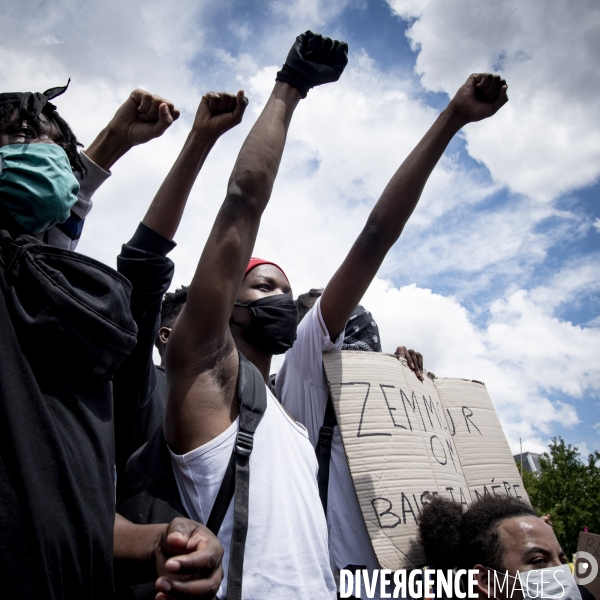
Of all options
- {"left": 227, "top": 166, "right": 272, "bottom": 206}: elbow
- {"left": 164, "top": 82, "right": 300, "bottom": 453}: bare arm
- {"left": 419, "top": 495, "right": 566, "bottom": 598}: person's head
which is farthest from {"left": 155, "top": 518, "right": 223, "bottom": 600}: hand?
{"left": 419, "top": 495, "right": 566, "bottom": 598}: person's head

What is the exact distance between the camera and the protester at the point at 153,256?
2.10m

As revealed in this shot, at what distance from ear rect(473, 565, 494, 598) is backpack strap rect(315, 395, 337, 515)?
95cm

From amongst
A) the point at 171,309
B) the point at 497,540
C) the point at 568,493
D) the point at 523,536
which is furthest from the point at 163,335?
the point at 568,493

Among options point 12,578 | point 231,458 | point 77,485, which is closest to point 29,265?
point 77,485


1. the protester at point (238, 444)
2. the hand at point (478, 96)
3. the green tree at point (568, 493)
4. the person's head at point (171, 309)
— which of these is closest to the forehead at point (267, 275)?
the protester at point (238, 444)

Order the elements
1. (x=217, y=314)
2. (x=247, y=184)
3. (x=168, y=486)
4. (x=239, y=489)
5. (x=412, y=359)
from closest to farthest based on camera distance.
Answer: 1. (x=239, y=489)
2. (x=168, y=486)
3. (x=217, y=314)
4. (x=247, y=184)
5. (x=412, y=359)

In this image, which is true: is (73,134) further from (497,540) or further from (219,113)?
(497,540)

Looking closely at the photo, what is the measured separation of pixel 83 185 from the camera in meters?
1.80

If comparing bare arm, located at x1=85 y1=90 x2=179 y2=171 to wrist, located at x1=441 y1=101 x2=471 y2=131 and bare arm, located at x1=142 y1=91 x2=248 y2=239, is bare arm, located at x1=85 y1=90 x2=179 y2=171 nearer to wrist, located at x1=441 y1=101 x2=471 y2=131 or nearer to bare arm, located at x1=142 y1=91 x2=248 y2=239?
bare arm, located at x1=142 y1=91 x2=248 y2=239

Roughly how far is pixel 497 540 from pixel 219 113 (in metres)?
2.38

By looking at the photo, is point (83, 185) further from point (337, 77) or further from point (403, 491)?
point (403, 491)

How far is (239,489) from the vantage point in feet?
5.19

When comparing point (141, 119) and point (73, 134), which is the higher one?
point (141, 119)

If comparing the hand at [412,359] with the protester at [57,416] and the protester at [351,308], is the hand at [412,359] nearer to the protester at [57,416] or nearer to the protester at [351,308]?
the protester at [351,308]
